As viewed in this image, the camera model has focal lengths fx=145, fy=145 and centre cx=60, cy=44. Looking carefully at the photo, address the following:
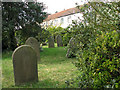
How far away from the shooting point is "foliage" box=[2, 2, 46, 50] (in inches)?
459

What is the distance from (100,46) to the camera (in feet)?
9.76

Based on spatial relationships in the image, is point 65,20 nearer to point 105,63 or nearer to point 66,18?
point 66,18

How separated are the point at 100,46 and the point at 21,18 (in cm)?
1057

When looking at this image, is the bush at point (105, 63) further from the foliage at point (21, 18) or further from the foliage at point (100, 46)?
the foliage at point (21, 18)

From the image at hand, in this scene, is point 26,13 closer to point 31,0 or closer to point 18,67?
point 31,0

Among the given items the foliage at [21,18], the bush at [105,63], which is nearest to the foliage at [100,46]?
the bush at [105,63]

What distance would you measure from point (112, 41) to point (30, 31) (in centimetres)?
1071

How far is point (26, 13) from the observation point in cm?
1260

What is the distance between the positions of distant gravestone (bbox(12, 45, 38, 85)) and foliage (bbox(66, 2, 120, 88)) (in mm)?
1986

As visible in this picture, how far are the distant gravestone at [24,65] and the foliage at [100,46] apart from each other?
199 centimetres

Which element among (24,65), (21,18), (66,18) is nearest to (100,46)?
(24,65)

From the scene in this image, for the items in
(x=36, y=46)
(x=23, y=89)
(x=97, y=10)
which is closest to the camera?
(x=97, y=10)

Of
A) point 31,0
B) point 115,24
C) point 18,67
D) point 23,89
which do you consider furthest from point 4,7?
point 115,24

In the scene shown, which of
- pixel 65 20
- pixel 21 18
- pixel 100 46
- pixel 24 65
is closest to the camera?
pixel 100 46
